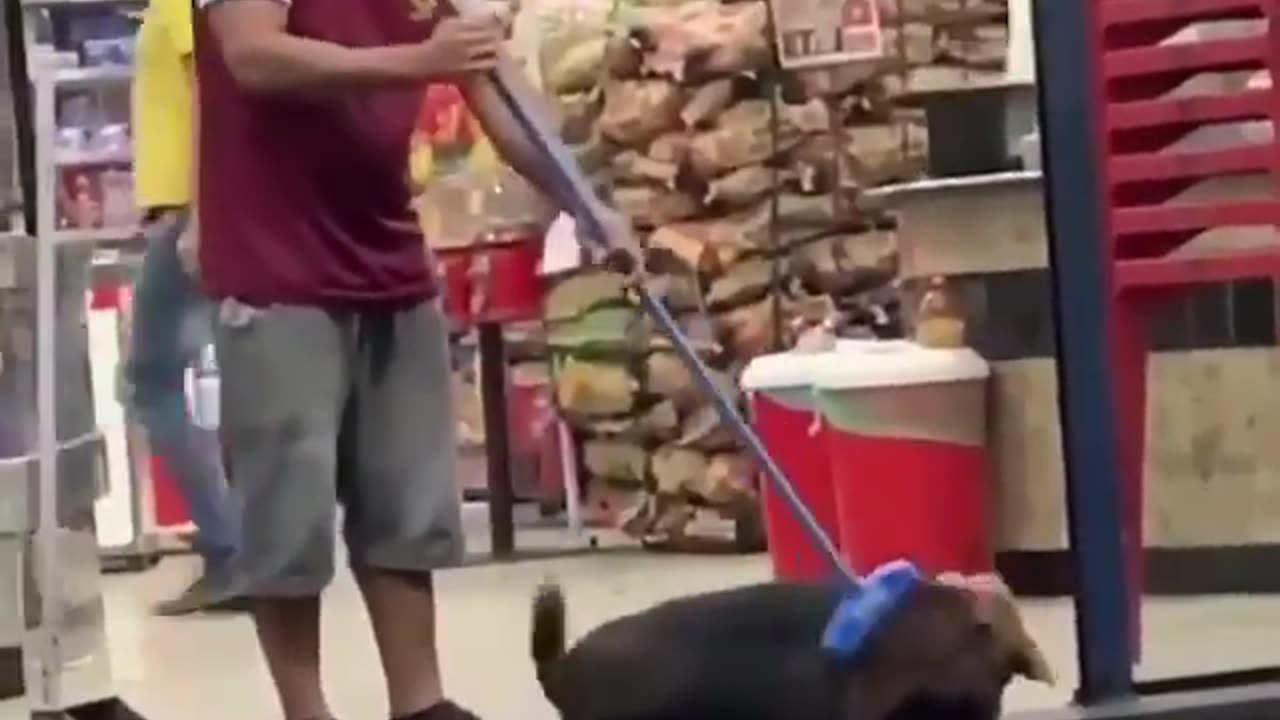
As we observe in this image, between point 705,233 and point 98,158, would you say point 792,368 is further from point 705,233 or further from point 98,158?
point 98,158

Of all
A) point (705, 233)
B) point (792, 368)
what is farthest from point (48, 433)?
A: point (705, 233)

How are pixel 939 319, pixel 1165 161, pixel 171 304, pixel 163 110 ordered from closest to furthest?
pixel 1165 161 < pixel 939 319 < pixel 163 110 < pixel 171 304

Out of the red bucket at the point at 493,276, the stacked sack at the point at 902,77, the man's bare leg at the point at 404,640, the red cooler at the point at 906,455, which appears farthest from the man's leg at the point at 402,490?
the red bucket at the point at 493,276

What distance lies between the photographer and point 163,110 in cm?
348

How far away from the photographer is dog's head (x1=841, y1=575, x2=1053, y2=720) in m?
1.70

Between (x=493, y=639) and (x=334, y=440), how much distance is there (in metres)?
1.14

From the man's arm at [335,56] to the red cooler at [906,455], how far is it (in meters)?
1.17

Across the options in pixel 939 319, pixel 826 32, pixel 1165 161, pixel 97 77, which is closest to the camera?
pixel 1165 161

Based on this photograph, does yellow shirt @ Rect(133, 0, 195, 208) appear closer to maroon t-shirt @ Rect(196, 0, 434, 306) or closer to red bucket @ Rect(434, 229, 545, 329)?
red bucket @ Rect(434, 229, 545, 329)

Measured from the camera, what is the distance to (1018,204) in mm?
3137

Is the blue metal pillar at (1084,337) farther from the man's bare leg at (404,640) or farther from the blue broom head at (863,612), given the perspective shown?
the man's bare leg at (404,640)

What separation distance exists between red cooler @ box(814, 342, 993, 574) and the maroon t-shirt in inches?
41.0

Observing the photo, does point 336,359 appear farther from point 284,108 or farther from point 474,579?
point 474,579

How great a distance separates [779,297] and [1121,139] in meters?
1.97
